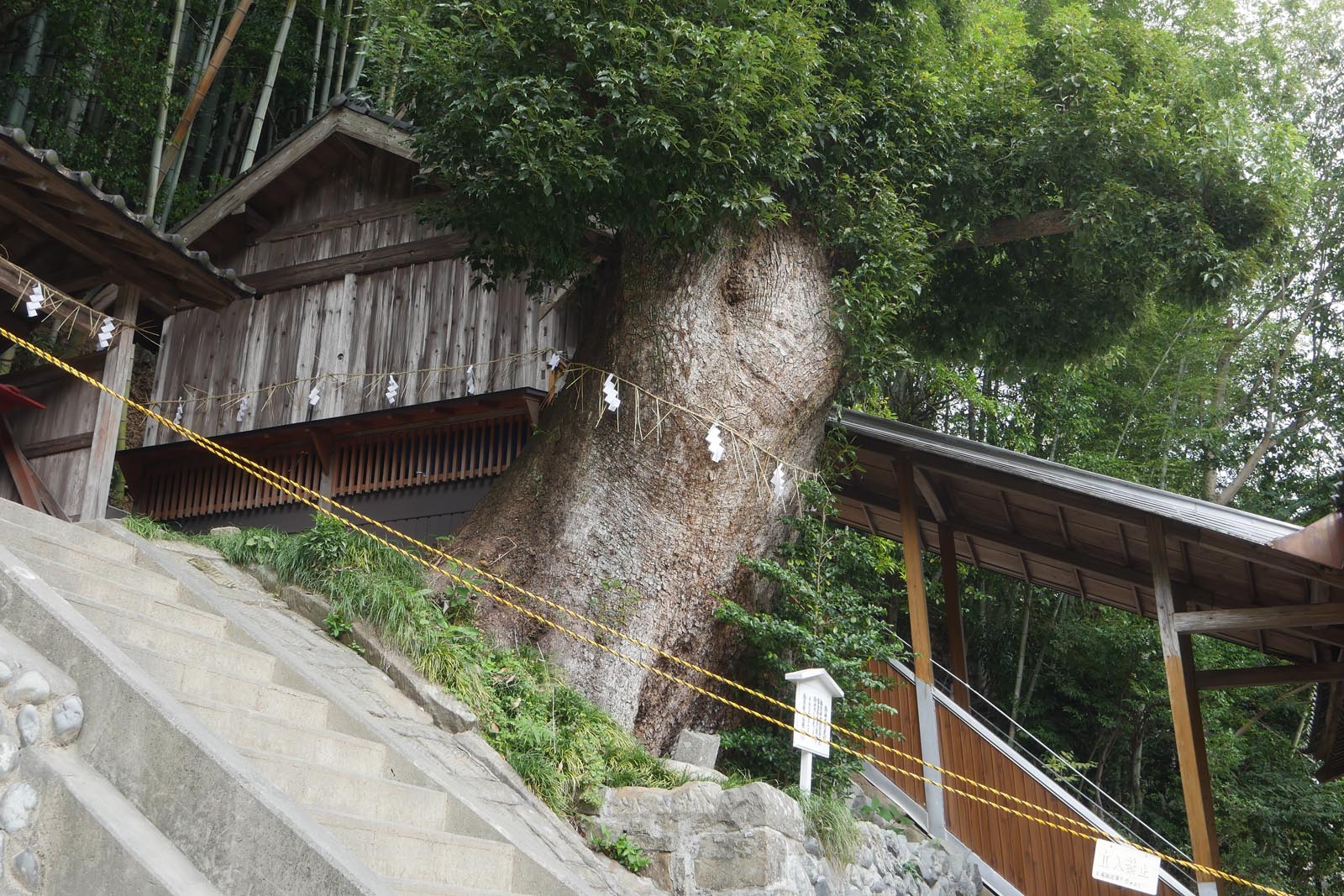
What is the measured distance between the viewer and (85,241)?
7891 millimetres

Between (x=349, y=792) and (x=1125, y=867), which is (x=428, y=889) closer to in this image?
(x=349, y=792)

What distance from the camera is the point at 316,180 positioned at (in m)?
12.1

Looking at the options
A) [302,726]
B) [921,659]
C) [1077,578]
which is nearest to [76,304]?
[302,726]

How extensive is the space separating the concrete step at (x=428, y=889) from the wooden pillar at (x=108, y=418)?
4.48 metres

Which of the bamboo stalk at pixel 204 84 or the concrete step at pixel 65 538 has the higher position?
the bamboo stalk at pixel 204 84

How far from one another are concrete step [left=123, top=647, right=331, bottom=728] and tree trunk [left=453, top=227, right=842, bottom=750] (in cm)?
202

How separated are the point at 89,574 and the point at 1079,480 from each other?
6.19 metres

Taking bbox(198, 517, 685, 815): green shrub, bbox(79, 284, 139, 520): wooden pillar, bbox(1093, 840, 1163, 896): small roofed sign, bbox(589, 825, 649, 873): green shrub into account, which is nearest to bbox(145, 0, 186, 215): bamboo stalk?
bbox(79, 284, 139, 520): wooden pillar

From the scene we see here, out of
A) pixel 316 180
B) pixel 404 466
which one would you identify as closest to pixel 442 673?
pixel 404 466

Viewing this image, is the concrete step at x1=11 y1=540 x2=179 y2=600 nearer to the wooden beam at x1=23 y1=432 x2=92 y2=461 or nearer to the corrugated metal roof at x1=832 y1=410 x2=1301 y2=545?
the wooden beam at x1=23 y1=432 x2=92 y2=461

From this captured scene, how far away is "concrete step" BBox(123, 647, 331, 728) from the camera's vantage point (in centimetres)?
449

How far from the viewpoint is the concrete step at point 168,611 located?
5.20 metres

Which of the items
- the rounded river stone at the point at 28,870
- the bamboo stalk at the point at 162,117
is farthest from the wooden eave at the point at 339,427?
the rounded river stone at the point at 28,870

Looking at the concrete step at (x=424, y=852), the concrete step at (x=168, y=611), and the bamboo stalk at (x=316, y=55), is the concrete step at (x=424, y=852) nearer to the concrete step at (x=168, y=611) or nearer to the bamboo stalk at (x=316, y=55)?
the concrete step at (x=168, y=611)
